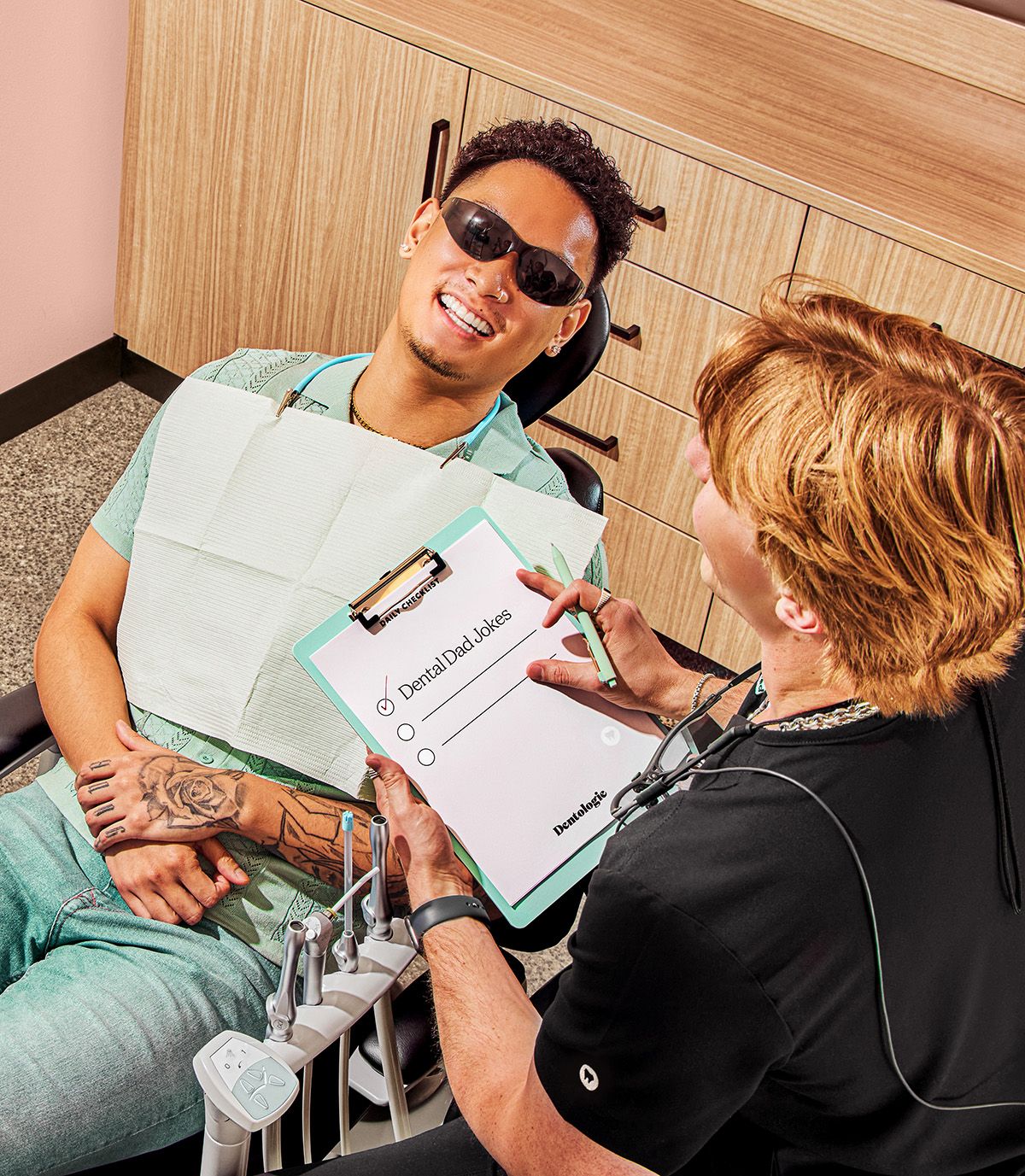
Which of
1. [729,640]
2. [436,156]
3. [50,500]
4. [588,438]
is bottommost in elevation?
[50,500]

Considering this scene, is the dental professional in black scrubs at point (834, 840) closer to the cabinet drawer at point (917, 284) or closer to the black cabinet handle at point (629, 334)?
the cabinet drawer at point (917, 284)

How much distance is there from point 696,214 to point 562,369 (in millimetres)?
681

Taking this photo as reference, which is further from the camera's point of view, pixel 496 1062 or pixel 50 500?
pixel 50 500

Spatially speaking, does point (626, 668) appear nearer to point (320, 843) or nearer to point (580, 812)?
point (580, 812)

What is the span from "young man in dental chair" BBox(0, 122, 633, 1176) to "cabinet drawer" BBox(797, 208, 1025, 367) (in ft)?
1.78

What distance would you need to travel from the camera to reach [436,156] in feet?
8.38

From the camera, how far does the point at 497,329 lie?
1.69 metres

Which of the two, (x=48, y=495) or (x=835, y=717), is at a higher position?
(x=835, y=717)

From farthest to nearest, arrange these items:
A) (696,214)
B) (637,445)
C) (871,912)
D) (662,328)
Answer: (637,445)
(662,328)
(696,214)
(871,912)

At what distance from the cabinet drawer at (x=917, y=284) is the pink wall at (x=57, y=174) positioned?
5.53 feet

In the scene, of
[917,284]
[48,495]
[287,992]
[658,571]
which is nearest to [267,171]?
[48,495]

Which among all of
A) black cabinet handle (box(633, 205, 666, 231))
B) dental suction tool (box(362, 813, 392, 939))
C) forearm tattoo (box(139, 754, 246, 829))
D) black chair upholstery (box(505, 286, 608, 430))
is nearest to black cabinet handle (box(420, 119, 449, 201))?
black cabinet handle (box(633, 205, 666, 231))

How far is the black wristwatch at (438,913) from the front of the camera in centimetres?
125

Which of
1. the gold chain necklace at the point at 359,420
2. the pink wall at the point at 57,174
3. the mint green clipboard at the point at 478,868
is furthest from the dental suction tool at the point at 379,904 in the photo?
the pink wall at the point at 57,174
